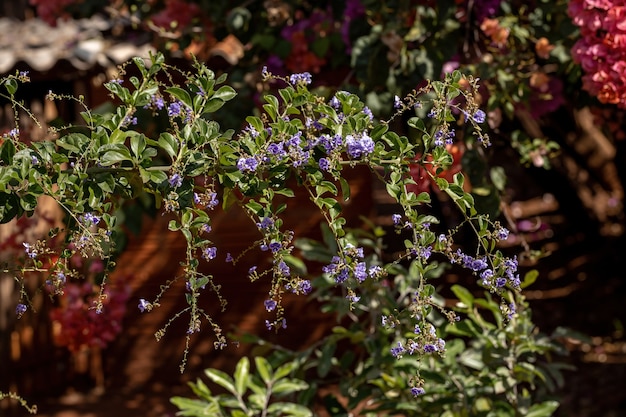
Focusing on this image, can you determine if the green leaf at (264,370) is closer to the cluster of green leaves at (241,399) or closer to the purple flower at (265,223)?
the cluster of green leaves at (241,399)

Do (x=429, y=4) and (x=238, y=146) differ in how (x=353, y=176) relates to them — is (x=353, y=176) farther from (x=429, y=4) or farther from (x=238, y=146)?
(x=238, y=146)

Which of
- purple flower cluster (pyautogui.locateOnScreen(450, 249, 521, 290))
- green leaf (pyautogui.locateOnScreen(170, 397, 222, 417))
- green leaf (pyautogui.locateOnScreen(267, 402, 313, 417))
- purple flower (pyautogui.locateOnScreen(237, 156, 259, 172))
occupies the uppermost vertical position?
purple flower (pyautogui.locateOnScreen(237, 156, 259, 172))

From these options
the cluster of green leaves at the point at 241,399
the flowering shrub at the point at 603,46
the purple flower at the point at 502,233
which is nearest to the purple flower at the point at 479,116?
the purple flower at the point at 502,233

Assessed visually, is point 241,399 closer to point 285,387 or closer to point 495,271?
point 285,387

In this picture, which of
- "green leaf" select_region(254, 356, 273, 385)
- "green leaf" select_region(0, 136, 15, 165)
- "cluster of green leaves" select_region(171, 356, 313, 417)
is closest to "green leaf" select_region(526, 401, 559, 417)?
"cluster of green leaves" select_region(171, 356, 313, 417)

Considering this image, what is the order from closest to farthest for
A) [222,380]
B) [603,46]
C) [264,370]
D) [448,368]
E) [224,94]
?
1. [224,94]
2. [603,46]
3. [222,380]
4. [264,370]
5. [448,368]

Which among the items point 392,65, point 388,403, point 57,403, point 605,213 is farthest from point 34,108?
point 605,213

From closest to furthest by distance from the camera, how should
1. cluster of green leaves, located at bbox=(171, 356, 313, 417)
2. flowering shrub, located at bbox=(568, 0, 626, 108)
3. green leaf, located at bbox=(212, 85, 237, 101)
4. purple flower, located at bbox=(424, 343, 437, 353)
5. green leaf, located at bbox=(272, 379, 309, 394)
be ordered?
purple flower, located at bbox=(424, 343, 437, 353) < green leaf, located at bbox=(212, 85, 237, 101) < flowering shrub, located at bbox=(568, 0, 626, 108) < cluster of green leaves, located at bbox=(171, 356, 313, 417) < green leaf, located at bbox=(272, 379, 309, 394)

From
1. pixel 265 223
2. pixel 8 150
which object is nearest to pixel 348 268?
pixel 265 223

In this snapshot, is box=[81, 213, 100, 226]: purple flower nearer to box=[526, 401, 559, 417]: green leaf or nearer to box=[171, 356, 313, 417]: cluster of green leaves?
box=[171, 356, 313, 417]: cluster of green leaves

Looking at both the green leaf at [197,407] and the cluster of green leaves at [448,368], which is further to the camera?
the cluster of green leaves at [448,368]

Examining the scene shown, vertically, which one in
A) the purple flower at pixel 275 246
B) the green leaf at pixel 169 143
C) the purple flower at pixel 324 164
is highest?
the green leaf at pixel 169 143
